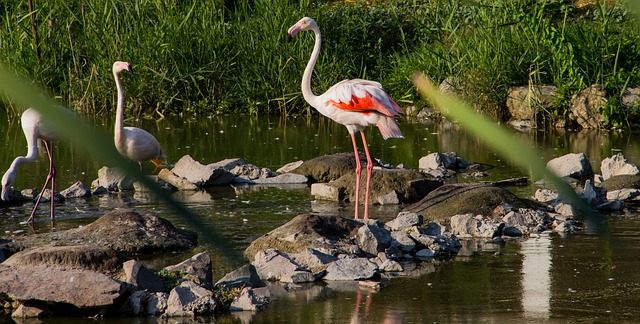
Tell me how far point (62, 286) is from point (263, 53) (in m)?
10.2

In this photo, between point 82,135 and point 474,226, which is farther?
point 474,226

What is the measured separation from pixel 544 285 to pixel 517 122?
28.4ft

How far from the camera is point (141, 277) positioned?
4957 millimetres

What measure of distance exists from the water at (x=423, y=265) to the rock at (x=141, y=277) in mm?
465

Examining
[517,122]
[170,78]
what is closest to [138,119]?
[170,78]

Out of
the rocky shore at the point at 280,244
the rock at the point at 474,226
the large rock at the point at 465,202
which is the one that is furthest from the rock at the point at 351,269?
the large rock at the point at 465,202

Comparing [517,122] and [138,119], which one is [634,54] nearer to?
[517,122]

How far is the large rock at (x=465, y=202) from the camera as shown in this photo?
7066 mm

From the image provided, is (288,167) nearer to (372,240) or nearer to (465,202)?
(465,202)

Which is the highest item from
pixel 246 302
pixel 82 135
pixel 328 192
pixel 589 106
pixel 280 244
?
pixel 589 106

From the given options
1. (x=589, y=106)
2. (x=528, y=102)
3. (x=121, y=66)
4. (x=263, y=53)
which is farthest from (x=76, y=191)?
(x=589, y=106)

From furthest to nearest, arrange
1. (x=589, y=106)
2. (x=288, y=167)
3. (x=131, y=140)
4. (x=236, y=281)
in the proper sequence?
(x=589, y=106), (x=288, y=167), (x=131, y=140), (x=236, y=281)

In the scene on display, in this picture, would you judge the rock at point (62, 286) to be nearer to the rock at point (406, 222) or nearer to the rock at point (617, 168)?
the rock at point (406, 222)

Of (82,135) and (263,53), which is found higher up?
(263,53)
